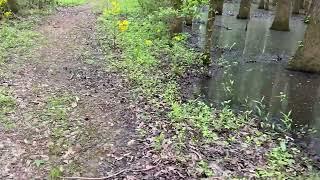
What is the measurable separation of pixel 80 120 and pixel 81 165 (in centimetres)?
180

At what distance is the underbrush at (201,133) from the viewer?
6.35m

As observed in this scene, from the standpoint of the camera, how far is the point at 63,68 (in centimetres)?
1139

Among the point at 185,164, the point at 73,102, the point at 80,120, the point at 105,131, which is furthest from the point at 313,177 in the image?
the point at 73,102

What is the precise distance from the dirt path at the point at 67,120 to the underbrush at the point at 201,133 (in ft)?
1.93

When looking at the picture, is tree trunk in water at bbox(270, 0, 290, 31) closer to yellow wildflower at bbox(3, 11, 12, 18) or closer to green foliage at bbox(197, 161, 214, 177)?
yellow wildflower at bbox(3, 11, 12, 18)

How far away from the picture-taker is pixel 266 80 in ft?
40.5

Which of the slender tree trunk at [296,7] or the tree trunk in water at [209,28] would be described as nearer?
the tree trunk in water at [209,28]

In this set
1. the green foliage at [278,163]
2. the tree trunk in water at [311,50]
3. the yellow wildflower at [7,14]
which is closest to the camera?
the green foliage at [278,163]

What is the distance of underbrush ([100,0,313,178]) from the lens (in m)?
6.35

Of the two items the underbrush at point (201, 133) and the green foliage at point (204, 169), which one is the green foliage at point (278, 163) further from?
the green foliage at point (204, 169)

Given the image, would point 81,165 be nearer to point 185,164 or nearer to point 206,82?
point 185,164

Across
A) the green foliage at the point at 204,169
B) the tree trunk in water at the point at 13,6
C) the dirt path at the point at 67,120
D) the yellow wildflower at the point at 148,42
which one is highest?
the tree trunk in water at the point at 13,6

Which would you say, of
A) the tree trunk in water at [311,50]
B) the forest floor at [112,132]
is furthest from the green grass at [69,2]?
the tree trunk in water at [311,50]

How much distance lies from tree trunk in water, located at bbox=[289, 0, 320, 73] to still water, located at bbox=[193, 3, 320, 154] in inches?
14.1
